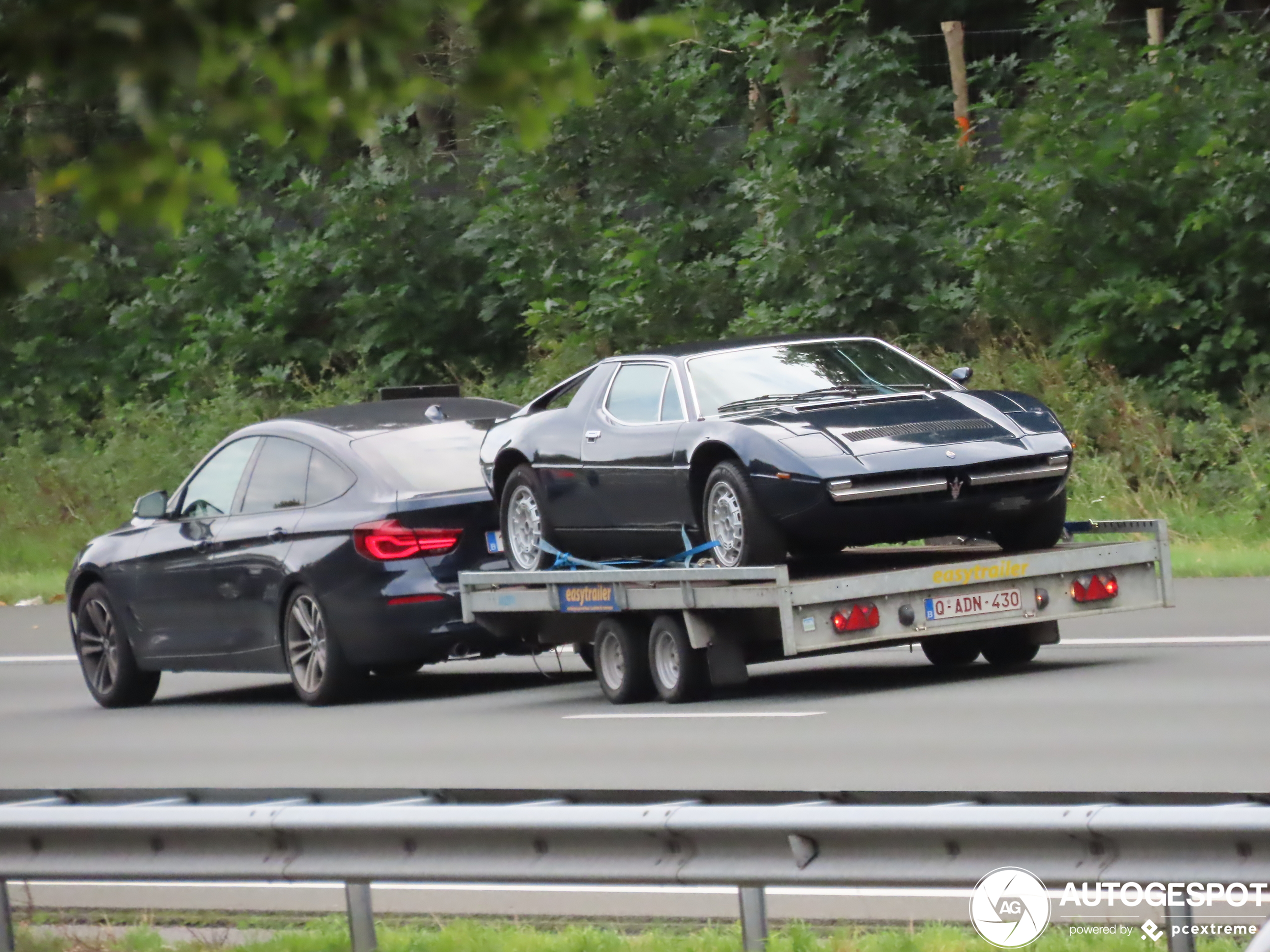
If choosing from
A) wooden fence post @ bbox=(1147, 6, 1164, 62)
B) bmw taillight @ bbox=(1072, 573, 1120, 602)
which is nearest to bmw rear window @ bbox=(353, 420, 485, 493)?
bmw taillight @ bbox=(1072, 573, 1120, 602)

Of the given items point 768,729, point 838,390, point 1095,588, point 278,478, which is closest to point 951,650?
point 1095,588

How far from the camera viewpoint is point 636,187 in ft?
A: 93.9

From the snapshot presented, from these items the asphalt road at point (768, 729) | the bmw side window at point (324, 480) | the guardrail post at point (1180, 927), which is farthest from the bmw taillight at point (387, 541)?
the guardrail post at point (1180, 927)

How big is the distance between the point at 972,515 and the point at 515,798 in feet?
21.0

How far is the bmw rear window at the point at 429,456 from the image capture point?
13.5 m

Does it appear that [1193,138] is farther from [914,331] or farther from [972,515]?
[972,515]

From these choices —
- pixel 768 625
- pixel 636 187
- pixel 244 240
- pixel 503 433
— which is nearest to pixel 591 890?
pixel 768 625

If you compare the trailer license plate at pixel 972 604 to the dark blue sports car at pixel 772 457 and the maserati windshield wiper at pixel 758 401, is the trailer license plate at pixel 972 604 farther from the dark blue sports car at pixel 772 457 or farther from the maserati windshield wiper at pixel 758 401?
the maserati windshield wiper at pixel 758 401

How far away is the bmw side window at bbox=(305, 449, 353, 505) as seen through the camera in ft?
44.4

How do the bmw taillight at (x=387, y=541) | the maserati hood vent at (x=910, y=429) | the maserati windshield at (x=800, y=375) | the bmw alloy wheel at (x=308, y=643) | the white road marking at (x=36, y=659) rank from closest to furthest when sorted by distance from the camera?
the maserati hood vent at (x=910, y=429) < the maserati windshield at (x=800, y=375) < the bmw taillight at (x=387, y=541) < the bmw alloy wheel at (x=308, y=643) < the white road marking at (x=36, y=659)

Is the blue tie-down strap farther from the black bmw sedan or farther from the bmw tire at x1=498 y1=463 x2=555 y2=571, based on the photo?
the black bmw sedan

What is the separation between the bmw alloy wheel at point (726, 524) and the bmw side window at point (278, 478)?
2.76 meters

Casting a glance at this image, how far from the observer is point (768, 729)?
11.1 m

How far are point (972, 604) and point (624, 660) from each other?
198 cm
